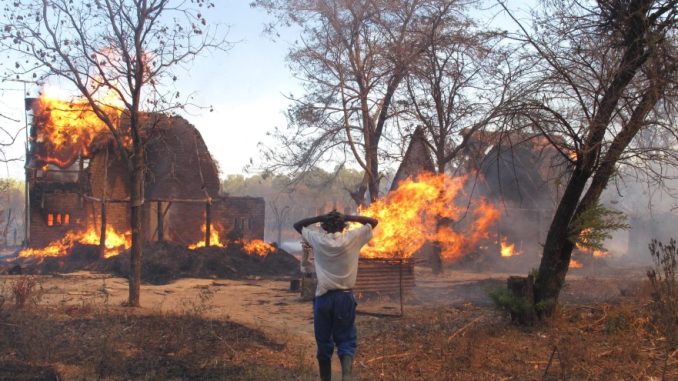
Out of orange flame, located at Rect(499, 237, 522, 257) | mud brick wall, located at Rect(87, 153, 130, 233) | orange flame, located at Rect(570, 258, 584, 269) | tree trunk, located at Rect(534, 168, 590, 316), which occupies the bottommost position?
orange flame, located at Rect(570, 258, 584, 269)

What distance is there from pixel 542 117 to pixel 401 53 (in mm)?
12419

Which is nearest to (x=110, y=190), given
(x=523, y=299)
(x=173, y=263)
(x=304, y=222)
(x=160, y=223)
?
(x=160, y=223)

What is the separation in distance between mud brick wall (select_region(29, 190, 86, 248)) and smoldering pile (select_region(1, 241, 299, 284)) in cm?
134

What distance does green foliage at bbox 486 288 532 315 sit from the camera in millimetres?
8242

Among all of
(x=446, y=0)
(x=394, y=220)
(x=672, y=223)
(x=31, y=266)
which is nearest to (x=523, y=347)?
(x=394, y=220)

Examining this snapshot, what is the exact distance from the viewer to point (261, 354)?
7.52 metres

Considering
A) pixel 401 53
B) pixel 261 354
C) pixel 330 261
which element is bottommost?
pixel 261 354

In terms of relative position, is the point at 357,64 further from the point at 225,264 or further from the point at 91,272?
the point at 91,272

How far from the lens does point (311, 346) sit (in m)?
8.48

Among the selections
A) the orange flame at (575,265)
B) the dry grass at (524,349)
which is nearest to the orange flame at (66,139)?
the dry grass at (524,349)

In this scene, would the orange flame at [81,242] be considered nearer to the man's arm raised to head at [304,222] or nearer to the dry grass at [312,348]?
the dry grass at [312,348]

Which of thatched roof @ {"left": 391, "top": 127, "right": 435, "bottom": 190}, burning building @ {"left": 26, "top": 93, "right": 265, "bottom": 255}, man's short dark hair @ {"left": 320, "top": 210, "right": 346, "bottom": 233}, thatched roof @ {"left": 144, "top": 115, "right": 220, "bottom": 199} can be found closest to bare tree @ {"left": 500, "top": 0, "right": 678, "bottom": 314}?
man's short dark hair @ {"left": 320, "top": 210, "right": 346, "bottom": 233}

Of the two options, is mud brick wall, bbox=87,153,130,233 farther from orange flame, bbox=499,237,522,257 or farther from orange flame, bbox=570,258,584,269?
orange flame, bbox=570,258,584,269

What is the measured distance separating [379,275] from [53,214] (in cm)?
1649
